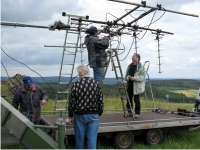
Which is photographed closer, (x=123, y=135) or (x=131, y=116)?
(x=123, y=135)

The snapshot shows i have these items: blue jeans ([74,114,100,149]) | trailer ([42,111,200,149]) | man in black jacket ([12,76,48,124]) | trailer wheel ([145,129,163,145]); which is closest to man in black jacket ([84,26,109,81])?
trailer ([42,111,200,149])

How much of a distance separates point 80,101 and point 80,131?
22.8 inches

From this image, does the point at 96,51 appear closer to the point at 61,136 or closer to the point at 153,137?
the point at 153,137

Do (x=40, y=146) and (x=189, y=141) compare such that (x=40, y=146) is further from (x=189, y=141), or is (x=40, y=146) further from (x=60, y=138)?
(x=189, y=141)

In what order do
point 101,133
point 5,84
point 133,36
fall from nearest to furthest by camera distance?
point 101,133, point 133,36, point 5,84

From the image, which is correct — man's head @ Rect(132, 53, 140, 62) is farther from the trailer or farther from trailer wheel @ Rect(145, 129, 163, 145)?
trailer wheel @ Rect(145, 129, 163, 145)

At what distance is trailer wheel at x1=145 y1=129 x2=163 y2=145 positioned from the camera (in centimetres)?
652

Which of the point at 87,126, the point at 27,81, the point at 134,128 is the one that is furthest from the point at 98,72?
the point at 87,126

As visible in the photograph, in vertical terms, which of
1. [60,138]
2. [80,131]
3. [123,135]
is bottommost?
[123,135]

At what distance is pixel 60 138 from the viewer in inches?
127

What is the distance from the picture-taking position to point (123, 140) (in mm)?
6195

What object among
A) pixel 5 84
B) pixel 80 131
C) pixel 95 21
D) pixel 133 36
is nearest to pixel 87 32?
pixel 95 21

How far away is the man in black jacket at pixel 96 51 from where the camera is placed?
6.41 meters

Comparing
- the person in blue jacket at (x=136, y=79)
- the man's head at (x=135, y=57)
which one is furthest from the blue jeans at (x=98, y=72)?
the man's head at (x=135, y=57)
